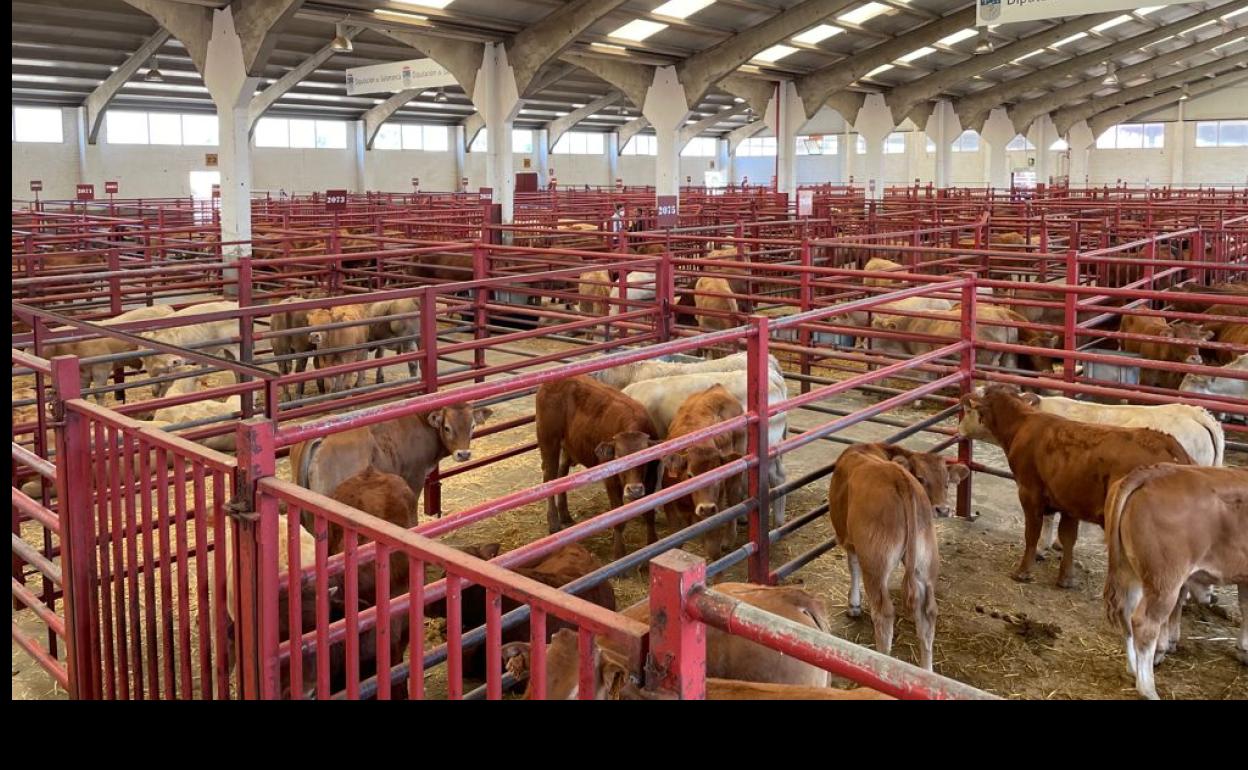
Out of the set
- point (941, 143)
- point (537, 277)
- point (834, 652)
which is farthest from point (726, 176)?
point (834, 652)

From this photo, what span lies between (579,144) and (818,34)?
798 inches

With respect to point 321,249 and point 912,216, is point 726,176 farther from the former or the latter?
point 321,249

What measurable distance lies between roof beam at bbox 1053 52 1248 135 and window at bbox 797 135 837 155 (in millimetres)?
10515

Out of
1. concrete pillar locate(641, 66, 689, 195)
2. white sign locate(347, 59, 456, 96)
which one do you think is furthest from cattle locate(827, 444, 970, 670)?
concrete pillar locate(641, 66, 689, 195)

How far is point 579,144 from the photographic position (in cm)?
4016

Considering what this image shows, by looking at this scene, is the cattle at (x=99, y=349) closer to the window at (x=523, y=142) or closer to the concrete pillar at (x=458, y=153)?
the concrete pillar at (x=458, y=153)

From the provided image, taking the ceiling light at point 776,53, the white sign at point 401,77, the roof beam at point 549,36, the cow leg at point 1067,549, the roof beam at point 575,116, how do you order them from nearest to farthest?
the cow leg at point 1067,549 → the roof beam at point 549,36 → the white sign at point 401,77 → the ceiling light at point 776,53 → the roof beam at point 575,116

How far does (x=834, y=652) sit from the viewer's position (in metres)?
1.56

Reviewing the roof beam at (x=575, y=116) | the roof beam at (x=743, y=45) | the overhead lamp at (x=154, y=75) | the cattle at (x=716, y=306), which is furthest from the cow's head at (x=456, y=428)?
the roof beam at (x=575, y=116)

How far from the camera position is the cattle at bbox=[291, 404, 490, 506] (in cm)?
549

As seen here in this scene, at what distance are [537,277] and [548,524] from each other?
220cm

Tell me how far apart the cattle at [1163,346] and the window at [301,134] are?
89.2 feet

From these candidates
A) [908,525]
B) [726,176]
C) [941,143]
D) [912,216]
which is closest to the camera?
[908,525]

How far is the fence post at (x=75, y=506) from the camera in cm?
313
